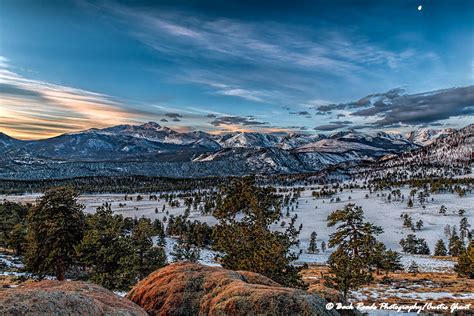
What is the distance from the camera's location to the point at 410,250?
149875mm

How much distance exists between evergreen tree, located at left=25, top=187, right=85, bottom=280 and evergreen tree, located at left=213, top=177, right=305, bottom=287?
1444cm

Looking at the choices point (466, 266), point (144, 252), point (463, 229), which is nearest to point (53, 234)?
point (144, 252)

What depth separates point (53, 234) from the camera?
30766mm

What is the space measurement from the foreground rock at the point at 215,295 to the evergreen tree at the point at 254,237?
37.9ft

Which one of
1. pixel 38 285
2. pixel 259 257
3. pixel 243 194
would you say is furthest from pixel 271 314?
pixel 243 194

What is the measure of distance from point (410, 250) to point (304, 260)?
5644cm

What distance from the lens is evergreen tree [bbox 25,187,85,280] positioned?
101 feet

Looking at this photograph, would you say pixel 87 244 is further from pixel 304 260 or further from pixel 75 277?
pixel 304 260

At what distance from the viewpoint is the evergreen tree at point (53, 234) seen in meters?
30.8

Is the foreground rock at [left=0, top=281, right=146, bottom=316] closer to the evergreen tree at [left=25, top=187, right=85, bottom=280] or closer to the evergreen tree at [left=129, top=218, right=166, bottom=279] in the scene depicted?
the evergreen tree at [left=25, top=187, right=85, bottom=280]

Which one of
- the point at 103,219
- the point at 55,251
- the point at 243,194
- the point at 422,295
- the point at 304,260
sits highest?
the point at 243,194

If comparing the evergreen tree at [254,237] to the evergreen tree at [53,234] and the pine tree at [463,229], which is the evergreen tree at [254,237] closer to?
the evergreen tree at [53,234]

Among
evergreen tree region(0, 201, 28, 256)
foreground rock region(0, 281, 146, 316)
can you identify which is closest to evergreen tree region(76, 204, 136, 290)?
foreground rock region(0, 281, 146, 316)

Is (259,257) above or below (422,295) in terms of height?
above
